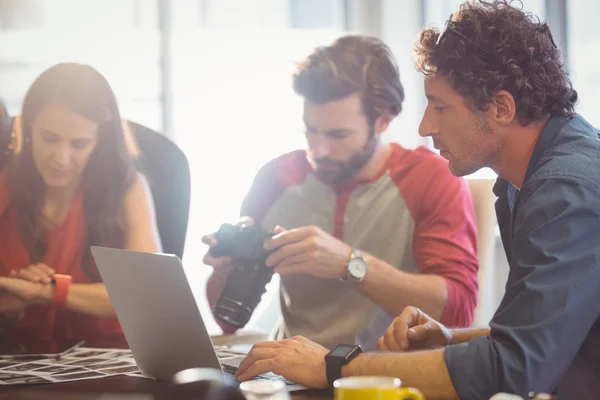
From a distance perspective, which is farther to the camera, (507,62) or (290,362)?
(507,62)

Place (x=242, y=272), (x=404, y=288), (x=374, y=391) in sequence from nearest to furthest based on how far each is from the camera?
(x=374, y=391)
(x=242, y=272)
(x=404, y=288)

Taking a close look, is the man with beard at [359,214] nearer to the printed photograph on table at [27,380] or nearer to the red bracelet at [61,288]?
the red bracelet at [61,288]

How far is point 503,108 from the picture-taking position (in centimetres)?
137

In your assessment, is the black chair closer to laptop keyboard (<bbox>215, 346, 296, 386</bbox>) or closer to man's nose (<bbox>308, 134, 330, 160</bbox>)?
man's nose (<bbox>308, 134, 330, 160</bbox>)

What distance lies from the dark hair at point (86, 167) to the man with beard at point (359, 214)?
0.30 metres

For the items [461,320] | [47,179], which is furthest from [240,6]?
[461,320]

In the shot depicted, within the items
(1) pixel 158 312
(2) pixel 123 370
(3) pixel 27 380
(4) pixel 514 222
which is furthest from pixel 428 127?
(3) pixel 27 380

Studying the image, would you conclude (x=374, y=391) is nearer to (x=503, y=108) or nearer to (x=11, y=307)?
(x=503, y=108)

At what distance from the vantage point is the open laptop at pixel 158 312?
1.19 metres

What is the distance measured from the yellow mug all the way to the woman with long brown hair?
1.31m

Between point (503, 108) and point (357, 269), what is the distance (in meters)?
0.75

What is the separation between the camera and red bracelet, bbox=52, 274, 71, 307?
2043 millimetres

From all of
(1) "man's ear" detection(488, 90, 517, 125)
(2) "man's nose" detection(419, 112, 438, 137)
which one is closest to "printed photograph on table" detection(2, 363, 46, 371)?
(2) "man's nose" detection(419, 112, 438, 137)

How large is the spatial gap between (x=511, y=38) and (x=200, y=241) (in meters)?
1.06
